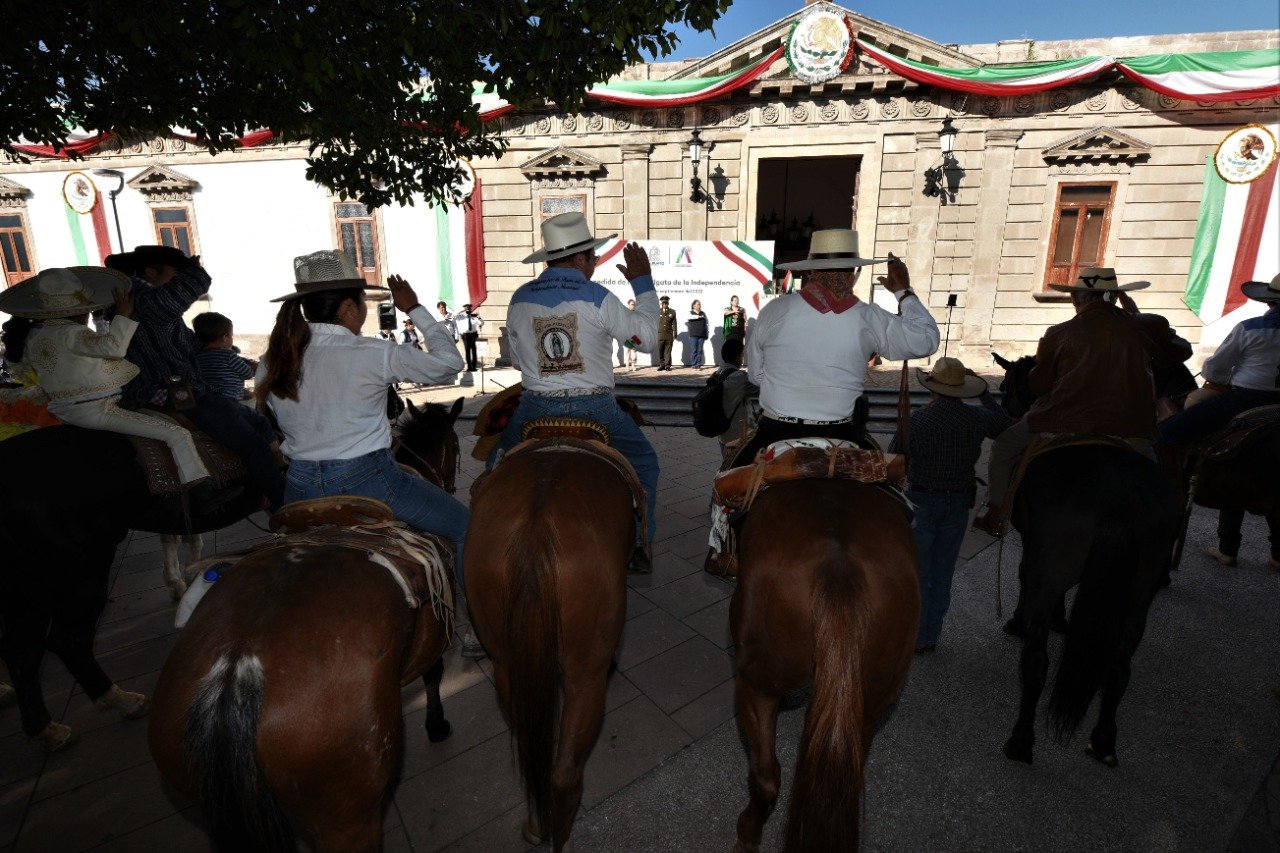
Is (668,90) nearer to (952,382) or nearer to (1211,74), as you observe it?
(1211,74)

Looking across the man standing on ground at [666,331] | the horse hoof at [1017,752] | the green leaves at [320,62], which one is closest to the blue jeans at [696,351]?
the man standing on ground at [666,331]

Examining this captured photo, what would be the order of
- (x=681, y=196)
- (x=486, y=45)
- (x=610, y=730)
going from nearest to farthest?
(x=610, y=730) < (x=486, y=45) < (x=681, y=196)

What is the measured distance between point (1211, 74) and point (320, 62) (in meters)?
16.9

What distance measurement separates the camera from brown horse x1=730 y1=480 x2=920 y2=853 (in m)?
2.31

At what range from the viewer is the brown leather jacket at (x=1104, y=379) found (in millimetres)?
3656

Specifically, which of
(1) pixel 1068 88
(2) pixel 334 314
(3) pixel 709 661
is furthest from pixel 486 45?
(1) pixel 1068 88

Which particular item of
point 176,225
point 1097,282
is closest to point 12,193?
point 176,225

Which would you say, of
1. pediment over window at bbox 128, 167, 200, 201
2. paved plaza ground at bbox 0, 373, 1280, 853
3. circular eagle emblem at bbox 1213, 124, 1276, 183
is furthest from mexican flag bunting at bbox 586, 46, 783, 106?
paved plaza ground at bbox 0, 373, 1280, 853

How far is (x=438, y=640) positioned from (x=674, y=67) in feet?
54.8

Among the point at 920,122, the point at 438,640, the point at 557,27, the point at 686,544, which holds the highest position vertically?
the point at 920,122

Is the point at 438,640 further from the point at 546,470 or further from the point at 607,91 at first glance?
the point at 607,91

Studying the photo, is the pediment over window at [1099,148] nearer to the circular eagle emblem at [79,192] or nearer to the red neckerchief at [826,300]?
the red neckerchief at [826,300]

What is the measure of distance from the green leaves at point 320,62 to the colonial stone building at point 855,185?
8.88 meters

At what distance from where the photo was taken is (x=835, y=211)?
2239 cm
